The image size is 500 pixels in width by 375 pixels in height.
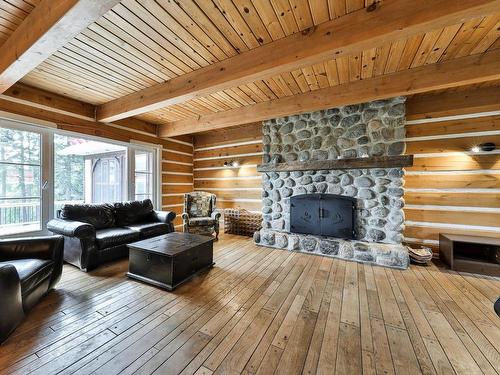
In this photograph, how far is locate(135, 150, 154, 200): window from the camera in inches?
194

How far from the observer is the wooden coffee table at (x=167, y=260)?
245 cm

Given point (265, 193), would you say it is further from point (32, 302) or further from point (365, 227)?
point (32, 302)

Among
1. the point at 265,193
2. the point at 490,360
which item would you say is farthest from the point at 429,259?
the point at 265,193

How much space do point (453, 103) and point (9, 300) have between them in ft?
18.9

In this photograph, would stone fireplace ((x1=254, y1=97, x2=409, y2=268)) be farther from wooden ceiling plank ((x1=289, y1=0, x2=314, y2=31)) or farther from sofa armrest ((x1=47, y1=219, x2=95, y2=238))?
sofa armrest ((x1=47, y1=219, x2=95, y2=238))

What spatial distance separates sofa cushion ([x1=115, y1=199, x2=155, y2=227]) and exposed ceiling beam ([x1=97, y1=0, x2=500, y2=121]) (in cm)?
240

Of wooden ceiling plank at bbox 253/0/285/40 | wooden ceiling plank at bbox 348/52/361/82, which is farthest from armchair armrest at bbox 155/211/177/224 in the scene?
wooden ceiling plank at bbox 348/52/361/82

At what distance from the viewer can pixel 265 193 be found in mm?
4473

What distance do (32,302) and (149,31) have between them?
8.98ft

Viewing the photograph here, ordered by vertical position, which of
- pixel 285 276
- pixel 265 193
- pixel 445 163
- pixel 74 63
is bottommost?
pixel 285 276

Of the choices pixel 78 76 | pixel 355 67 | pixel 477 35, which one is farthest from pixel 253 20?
pixel 78 76

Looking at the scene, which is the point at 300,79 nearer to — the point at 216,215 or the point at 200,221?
the point at 216,215

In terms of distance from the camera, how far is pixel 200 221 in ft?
14.8

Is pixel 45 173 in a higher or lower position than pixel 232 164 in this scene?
lower
